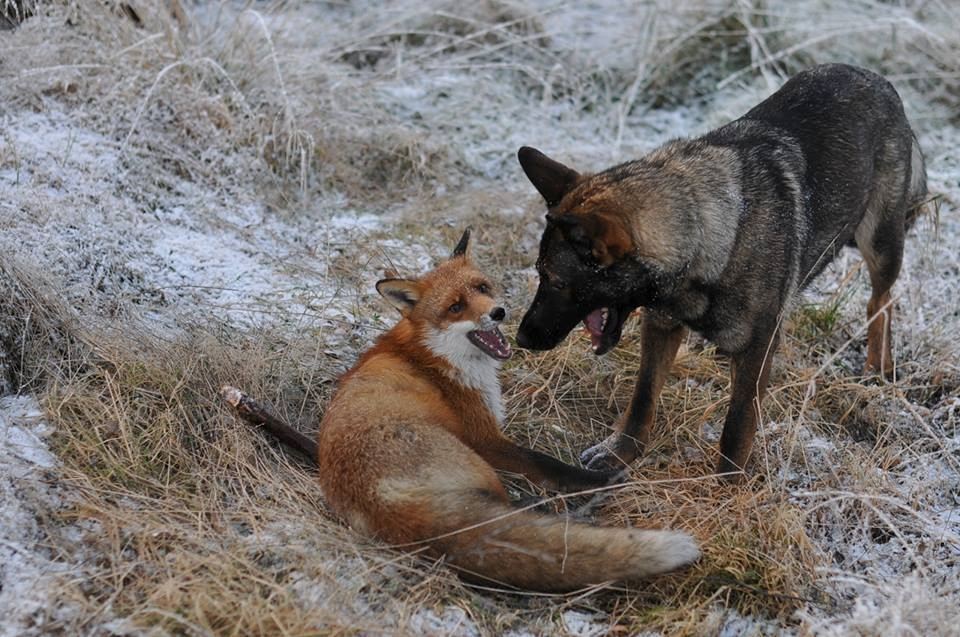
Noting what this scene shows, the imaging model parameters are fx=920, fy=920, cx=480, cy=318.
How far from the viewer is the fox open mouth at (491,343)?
13.1ft

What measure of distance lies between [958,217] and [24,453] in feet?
19.9

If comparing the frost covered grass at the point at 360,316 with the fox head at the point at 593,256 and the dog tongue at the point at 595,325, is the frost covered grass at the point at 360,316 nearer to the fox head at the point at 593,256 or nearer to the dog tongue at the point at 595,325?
the dog tongue at the point at 595,325

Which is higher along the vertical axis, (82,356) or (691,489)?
(82,356)

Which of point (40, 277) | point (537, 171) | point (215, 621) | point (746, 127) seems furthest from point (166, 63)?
point (215, 621)

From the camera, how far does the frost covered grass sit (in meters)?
3.27

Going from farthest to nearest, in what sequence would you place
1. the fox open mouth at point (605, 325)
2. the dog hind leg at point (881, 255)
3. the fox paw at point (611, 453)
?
the dog hind leg at point (881, 255)
the fox paw at point (611, 453)
the fox open mouth at point (605, 325)

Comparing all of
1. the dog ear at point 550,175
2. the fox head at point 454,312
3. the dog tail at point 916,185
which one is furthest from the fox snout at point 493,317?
the dog tail at point 916,185

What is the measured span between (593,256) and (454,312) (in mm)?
777

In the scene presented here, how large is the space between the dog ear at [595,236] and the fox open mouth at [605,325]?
0.33 m

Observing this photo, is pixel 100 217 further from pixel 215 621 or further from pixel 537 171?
pixel 215 621

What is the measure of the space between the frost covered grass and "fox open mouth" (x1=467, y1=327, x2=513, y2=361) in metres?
0.69

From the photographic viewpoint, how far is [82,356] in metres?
4.14

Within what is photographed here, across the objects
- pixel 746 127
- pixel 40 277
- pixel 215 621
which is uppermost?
pixel 746 127

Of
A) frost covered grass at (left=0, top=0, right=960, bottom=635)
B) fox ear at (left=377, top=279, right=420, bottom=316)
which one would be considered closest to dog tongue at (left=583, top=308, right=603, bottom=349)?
frost covered grass at (left=0, top=0, right=960, bottom=635)
